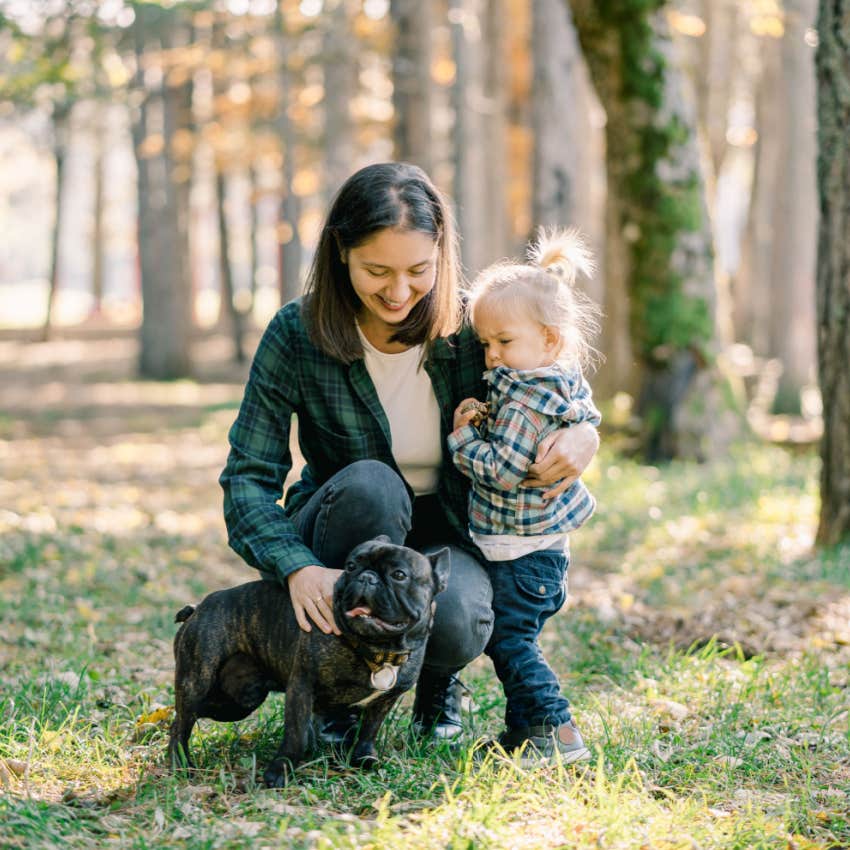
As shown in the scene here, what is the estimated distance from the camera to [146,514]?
9.52 meters

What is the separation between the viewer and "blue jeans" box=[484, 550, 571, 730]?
149 inches

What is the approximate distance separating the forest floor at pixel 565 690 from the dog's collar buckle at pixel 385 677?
34cm

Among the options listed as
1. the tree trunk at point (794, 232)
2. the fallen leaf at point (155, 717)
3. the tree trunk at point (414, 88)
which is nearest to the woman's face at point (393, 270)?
the fallen leaf at point (155, 717)

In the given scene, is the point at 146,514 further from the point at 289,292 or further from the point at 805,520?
the point at 289,292

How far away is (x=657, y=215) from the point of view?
35.4ft

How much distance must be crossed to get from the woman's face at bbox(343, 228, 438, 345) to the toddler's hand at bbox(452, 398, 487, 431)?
1.20 ft

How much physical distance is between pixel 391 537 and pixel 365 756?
2.33ft

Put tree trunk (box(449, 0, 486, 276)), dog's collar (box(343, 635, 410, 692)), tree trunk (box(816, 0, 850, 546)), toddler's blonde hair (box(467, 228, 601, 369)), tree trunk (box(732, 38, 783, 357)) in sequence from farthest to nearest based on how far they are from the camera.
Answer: tree trunk (box(732, 38, 783, 357)) < tree trunk (box(449, 0, 486, 276)) < tree trunk (box(816, 0, 850, 546)) < toddler's blonde hair (box(467, 228, 601, 369)) < dog's collar (box(343, 635, 410, 692))

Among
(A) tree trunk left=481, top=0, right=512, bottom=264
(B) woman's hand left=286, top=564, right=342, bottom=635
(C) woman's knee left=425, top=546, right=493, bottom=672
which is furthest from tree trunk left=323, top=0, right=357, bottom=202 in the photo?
(B) woman's hand left=286, top=564, right=342, bottom=635

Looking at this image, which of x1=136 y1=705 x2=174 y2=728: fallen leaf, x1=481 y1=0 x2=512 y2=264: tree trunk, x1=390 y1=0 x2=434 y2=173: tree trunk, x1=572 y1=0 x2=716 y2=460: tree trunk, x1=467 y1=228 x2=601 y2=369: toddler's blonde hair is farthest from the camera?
x1=481 y1=0 x2=512 y2=264: tree trunk

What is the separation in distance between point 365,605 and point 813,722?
2003 mm

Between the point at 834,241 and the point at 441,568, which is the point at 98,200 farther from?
the point at 441,568

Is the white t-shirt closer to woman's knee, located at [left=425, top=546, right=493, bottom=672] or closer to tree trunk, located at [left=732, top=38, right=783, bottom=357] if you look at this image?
woman's knee, located at [left=425, top=546, right=493, bottom=672]

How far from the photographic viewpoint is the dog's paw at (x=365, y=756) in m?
3.63
